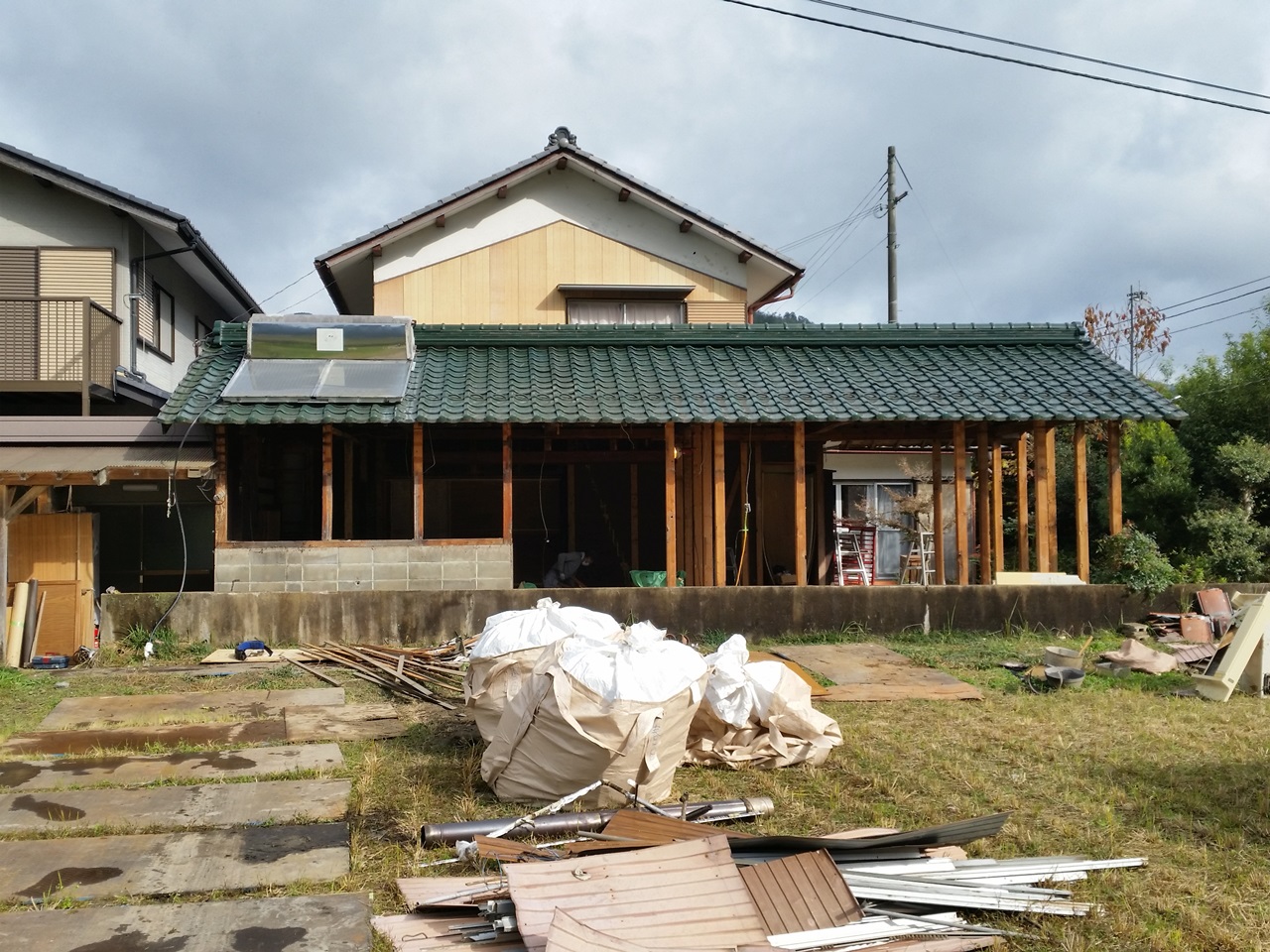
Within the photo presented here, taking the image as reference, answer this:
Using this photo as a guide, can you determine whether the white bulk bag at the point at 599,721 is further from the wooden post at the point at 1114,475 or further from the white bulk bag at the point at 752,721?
the wooden post at the point at 1114,475

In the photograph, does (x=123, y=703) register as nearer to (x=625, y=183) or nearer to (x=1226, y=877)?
(x=1226, y=877)

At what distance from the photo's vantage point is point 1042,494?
10.8 m

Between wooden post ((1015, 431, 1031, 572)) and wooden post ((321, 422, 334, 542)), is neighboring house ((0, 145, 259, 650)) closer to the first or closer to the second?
wooden post ((321, 422, 334, 542))

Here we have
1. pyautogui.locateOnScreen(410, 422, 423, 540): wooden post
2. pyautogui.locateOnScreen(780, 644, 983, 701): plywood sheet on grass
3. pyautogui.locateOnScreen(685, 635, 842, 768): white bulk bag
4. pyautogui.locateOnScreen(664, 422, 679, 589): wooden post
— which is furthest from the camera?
pyautogui.locateOnScreen(664, 422, 679, 589): wooden post

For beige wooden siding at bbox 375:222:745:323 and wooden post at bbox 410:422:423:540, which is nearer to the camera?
wooden post at bbox 410:422:423:540

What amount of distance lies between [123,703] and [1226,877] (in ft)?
25.1

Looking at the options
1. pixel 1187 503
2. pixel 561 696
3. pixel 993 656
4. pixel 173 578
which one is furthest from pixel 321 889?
pixel 1187 503

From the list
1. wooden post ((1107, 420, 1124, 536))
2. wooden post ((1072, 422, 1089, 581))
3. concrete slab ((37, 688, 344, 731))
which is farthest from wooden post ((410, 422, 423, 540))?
wooden post ((1107, 420, 1124, 536))

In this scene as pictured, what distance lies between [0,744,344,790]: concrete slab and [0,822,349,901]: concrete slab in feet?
3.41

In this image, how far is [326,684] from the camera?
8383 millimetres

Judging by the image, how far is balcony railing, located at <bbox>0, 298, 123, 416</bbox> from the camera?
13742 mm

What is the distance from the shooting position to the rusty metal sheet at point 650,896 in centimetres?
317

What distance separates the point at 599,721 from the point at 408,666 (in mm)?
4565

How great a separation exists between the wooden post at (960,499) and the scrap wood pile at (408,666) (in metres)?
5.91
